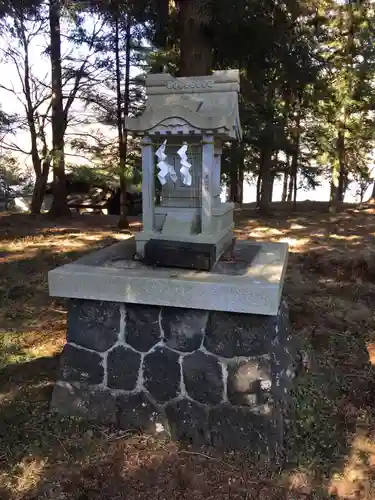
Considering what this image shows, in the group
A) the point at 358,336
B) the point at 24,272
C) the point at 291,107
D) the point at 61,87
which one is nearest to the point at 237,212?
the point at 291,107

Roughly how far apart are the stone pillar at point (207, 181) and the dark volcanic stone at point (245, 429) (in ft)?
4.51

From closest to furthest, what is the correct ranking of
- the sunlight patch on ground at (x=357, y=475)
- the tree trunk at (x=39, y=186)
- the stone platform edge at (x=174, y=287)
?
the sunlight patch on ground at (x=357, y=475)
the stone platform edge at (x=174, y=287)
the tree trunk at (x=39, y=186)

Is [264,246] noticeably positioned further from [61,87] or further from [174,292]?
[61,87]

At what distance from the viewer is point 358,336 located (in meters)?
4.68

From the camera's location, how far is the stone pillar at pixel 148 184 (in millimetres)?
3410

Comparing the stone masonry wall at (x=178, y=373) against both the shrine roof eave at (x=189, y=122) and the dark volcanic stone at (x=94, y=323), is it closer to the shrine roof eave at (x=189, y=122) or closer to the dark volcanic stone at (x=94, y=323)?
the dark volcanic stone at (x=94, y=323)

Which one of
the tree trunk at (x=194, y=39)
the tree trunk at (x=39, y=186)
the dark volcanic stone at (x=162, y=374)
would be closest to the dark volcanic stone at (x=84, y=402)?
the dark volcanic stone at (x=162, y=374)

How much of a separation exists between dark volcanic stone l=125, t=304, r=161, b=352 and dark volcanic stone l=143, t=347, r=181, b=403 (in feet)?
0.28

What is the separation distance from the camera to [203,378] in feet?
9.89

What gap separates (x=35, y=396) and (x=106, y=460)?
988 mm

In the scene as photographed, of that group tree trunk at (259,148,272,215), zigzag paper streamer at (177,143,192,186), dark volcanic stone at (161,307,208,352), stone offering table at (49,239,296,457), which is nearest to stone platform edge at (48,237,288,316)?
stone offering table at (49,239,296,457)

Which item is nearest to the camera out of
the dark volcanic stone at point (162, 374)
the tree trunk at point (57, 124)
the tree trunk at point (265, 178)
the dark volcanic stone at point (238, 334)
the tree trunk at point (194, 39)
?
the dark volcanic stone at point (238, 334)

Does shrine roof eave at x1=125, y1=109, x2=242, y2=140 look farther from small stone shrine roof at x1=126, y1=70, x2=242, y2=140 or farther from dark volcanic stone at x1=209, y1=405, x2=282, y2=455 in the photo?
dark volcanic stone at x1=209, y1=405, x2=282, y2=455

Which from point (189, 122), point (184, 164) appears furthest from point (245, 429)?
point (189, 122)
